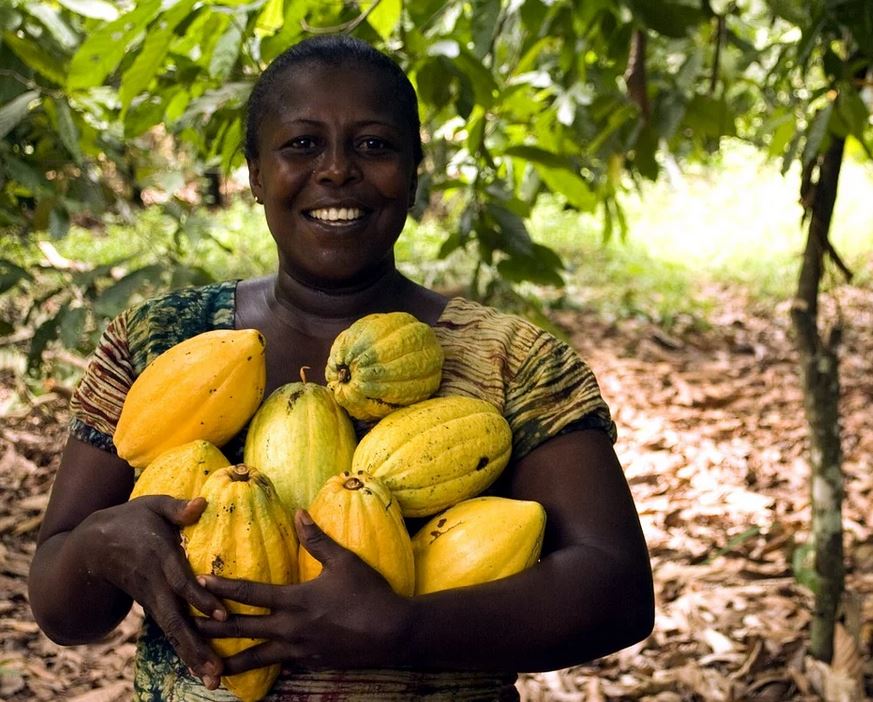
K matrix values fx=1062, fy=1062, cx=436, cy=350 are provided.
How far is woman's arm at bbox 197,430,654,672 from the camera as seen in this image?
111 centimetres

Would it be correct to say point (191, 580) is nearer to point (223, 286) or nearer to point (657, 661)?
point (223, 286)

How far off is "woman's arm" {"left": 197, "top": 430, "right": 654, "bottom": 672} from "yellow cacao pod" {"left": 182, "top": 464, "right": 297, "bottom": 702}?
0.02 metres

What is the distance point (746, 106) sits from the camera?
457cm

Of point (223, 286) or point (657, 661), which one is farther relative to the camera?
point (657, 661)

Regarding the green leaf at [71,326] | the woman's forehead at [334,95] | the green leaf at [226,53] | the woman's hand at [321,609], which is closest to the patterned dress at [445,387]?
the woman's hand at [321,609]

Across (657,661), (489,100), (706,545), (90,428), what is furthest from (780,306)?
(90,428)

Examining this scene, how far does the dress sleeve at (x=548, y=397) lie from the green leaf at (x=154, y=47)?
2.64 feet

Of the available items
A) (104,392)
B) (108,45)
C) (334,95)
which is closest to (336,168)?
(334,95)

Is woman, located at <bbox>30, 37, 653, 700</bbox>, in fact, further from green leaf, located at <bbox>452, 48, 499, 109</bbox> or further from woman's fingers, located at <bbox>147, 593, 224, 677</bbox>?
green leaf, located at <bbox>452, 48, 499, 109</bbox>

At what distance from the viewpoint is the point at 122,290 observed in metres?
2.62

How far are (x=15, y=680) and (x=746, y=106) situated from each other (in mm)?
3582

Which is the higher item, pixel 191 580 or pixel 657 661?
pixel 191 580

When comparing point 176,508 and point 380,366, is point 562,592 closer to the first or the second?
point 380,366

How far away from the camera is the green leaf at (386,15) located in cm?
200
